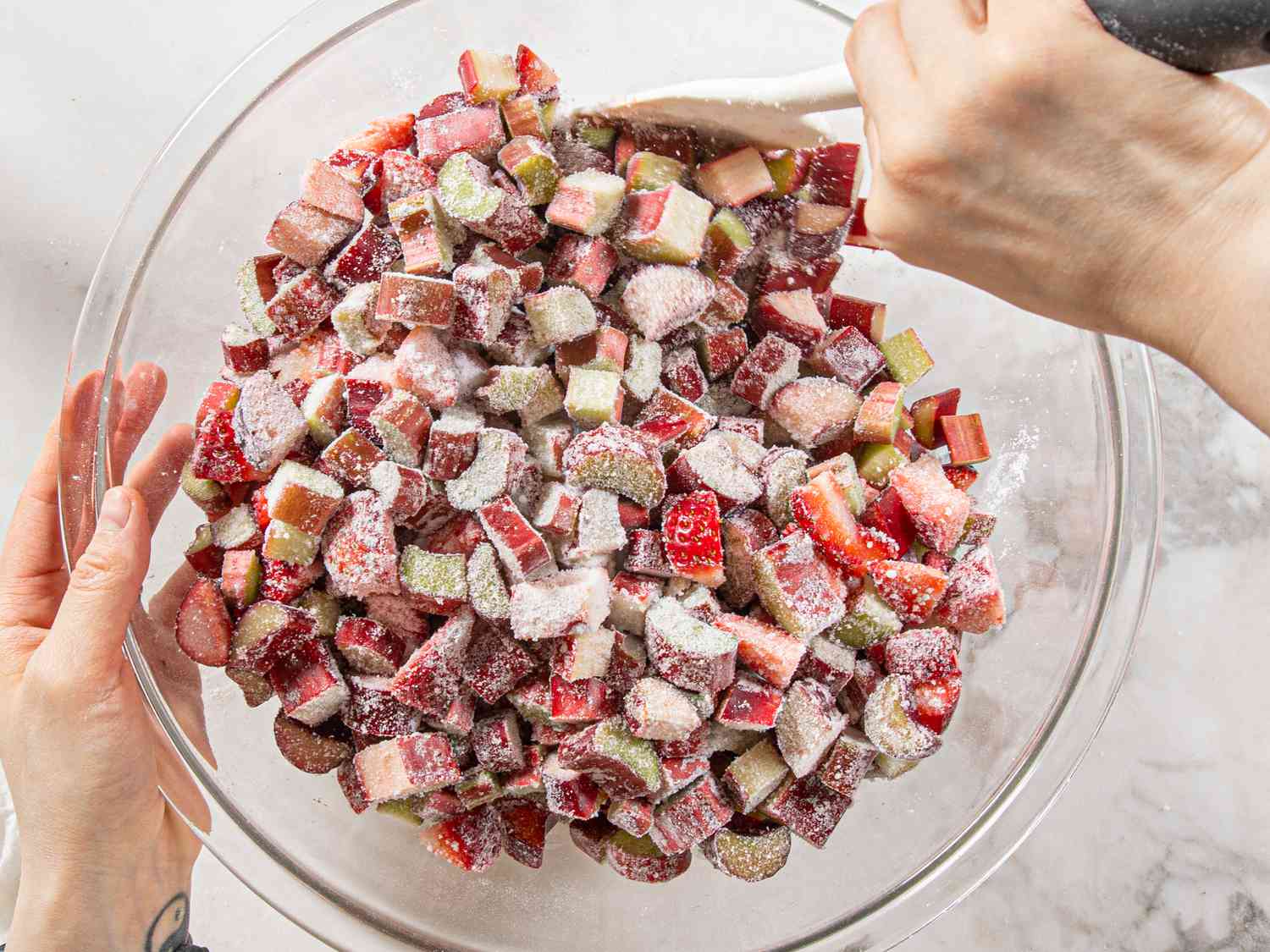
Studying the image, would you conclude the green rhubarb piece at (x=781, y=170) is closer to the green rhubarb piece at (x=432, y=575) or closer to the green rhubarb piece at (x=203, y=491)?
the green rhubarb piece at (x=432, y=575)

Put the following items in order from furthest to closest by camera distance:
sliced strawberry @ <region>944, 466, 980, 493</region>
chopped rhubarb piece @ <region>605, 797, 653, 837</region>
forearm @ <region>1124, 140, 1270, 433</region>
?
Result: sliced strawberry @ <region>944, 466, 980, 493</region>, chopped rhubarb piece @ <region>605, 797, 653, 837</region>, forearm @ <region>1124, 140, 1270, 433</region>

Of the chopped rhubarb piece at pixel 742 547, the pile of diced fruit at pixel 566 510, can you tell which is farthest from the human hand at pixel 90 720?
the chopped rhubarb piece at pixel 742 547

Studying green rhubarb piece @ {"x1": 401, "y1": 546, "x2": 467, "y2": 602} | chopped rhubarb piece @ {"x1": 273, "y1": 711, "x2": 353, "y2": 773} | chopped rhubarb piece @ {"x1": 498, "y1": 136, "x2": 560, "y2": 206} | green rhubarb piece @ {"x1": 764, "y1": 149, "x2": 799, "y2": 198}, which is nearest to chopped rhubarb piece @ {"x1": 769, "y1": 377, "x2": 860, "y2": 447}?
green rhubarb piece @ {"x1": 764, "y1": 149, "x2": 799, "y2": 198}

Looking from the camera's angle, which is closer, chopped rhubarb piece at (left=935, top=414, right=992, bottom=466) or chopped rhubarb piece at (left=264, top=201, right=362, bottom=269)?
chopped rhubarb piece at (left=264, top=201, right=362, bottom=269)

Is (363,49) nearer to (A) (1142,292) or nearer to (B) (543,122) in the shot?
(B) (543,122)

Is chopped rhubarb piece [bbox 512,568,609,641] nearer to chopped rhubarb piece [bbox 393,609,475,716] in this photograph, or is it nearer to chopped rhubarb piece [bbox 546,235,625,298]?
chopped rhubarb piece [bbox 393,609,475,716]

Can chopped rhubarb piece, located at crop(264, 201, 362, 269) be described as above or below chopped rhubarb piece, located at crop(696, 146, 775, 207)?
above

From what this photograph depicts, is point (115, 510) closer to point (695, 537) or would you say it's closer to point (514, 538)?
point (514, 538)
